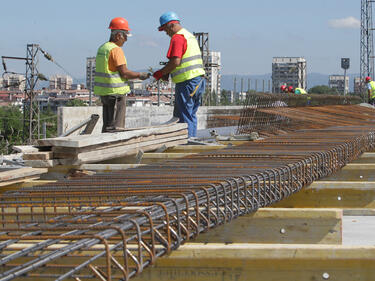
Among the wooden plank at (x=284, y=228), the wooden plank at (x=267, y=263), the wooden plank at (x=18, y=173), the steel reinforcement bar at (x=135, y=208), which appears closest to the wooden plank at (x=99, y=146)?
the wooden plank at (x=18, y=173)

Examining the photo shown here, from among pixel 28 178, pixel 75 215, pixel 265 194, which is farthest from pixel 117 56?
pixel 75 215

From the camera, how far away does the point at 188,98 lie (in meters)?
9.91

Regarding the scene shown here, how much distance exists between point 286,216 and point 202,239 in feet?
1.76

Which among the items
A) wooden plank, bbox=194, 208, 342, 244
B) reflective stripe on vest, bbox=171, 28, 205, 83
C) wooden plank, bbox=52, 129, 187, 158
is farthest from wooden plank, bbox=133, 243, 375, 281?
reflective stripe on vest, bbox=171, 28, 205, 83

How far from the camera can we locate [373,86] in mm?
25594

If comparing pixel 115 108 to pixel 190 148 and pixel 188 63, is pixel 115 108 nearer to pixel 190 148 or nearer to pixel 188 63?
pixel 190 148

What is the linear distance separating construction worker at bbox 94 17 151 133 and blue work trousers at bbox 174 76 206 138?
0.84 metres

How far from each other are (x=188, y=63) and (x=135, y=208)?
19.7 feet

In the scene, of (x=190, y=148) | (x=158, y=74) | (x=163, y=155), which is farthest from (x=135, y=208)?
(x=158, y=74)

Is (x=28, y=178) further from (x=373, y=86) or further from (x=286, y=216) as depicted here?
(x=373, y=86)

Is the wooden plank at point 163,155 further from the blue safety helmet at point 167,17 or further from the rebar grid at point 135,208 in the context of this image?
the blue safety helmet at point 167,17

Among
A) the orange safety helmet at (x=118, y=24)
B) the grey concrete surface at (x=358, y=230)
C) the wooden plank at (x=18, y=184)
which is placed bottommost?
the grey concrete surface at (x=358, y=230)

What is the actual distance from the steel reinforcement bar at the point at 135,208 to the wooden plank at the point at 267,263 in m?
0.15

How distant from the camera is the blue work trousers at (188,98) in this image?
987 cm
